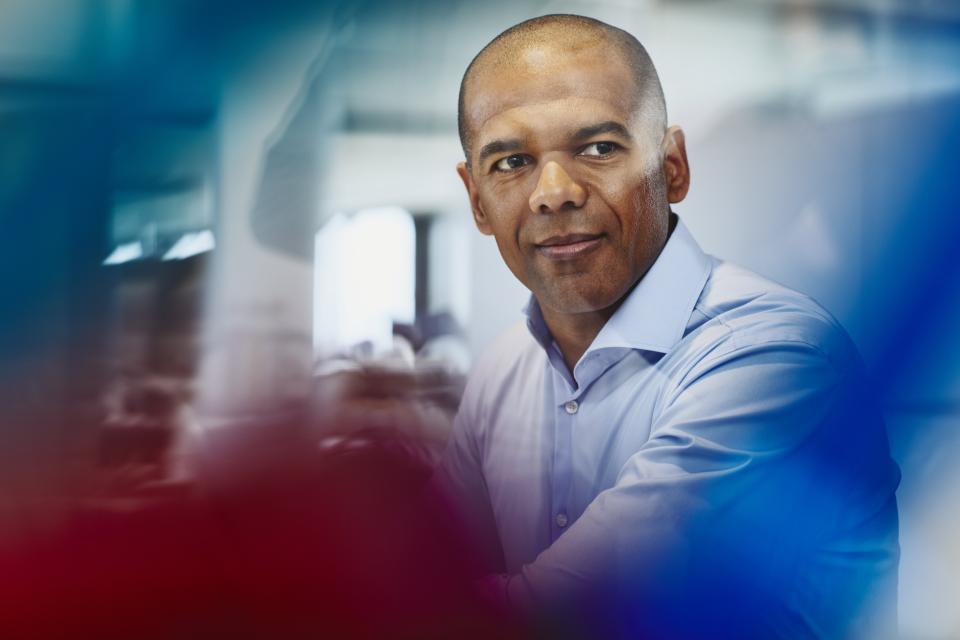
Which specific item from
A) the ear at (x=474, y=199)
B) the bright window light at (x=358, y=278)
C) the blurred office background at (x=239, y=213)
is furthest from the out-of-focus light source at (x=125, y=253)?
the ear at (x=474, y=199)

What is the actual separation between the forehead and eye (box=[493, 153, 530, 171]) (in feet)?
0.17

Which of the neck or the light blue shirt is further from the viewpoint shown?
the neck

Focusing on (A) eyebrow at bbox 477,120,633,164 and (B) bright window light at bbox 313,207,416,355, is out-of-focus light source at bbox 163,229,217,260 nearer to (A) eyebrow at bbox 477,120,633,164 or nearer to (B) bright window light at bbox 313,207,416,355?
(B) bright window light at bbox 313,207,416,355

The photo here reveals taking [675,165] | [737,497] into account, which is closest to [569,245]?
[675,165]

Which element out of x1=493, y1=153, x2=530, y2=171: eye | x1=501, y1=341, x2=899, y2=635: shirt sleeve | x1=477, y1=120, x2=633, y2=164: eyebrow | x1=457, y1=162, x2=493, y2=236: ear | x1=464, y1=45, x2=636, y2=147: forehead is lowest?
x1=501, y1=341, x2=899, y2=635: shirt sleeve

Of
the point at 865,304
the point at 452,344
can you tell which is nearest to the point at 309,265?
the point at 452,344

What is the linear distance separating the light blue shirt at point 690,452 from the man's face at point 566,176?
6 cm

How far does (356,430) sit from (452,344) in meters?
0.20

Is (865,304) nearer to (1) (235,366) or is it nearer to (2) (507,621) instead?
(2) (507,621)

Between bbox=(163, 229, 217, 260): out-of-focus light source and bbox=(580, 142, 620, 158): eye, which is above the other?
bbox=(580, 142, 620, 158): eye

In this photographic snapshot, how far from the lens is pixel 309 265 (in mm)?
1328

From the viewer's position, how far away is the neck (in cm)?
134

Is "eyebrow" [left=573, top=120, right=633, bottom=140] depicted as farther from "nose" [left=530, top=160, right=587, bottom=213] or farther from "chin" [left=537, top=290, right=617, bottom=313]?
"chin" [left=537, top=290, right=617, bottom=313]

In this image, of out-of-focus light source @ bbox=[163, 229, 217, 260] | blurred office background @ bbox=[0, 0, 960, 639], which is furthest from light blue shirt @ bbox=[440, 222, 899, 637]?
out-of-focus light source @ bbox=[163, 229, 217, 260]
